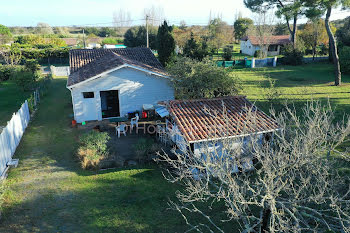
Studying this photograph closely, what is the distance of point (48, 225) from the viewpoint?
27.8 feet

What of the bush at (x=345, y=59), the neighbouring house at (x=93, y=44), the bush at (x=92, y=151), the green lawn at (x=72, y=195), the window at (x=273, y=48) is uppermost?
the neighbouring house at (x=93, y=44)

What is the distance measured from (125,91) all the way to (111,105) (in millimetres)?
2277

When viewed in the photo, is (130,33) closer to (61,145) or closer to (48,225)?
(61,145)

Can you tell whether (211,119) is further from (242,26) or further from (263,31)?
(242,26)

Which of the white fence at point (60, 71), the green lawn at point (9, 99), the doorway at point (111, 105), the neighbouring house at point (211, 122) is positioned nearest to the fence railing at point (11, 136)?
the green lawn at point (9, 99)

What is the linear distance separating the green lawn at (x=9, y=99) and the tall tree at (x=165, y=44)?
1306 centimetres

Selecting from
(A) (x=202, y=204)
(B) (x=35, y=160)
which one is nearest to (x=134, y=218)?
(A) (x=202, y=204)

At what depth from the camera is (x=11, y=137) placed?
12.9 meters

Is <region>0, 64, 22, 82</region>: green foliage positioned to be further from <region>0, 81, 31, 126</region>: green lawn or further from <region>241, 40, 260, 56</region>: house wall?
<region>241, 40, 260, 56</region>: house wall

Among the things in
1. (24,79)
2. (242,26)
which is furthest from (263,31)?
(24,79)

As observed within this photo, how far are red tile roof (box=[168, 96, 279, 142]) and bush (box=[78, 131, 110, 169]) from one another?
3.59m

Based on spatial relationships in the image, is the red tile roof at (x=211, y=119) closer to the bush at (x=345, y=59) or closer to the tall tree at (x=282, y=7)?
the tall tree at (x=282, y=7)

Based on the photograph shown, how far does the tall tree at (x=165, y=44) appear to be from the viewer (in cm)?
2673

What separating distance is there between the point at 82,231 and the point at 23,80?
67.5ft
